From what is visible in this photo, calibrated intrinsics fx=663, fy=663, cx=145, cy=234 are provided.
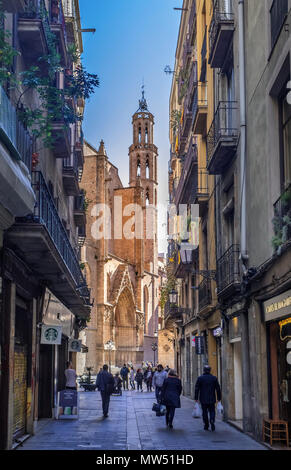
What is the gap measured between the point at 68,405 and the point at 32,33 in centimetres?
967

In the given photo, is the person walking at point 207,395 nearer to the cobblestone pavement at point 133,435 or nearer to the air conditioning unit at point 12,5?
the cobblestone pavement at point 133,435

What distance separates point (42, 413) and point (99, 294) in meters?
34.3

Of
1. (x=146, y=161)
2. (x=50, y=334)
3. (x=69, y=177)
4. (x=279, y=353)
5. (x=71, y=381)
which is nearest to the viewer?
(x=279, y=353)

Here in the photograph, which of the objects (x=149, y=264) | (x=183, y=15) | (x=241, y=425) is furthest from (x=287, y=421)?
(x=149, y=264)

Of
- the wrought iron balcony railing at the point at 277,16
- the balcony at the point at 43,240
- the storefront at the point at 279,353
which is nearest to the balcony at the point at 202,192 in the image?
the balcony at the point at 43,240

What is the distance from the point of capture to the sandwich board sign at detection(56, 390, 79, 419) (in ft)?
55.8

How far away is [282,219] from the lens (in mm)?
10164

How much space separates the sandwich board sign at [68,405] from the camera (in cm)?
1700

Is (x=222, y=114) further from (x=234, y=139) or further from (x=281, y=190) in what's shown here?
(x=281, y=190)

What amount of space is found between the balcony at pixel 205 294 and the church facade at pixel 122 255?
2203 cm

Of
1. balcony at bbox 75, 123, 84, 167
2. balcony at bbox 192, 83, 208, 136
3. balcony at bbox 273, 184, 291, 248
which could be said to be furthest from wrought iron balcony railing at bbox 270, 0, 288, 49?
balcony at bbox 75, 123, 84, 167

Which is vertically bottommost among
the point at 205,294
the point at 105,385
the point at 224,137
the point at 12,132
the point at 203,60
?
the point at 105,385

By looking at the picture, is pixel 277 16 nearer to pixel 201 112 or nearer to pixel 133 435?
pixel 133 435

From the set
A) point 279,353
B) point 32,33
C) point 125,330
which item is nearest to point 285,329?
point 279,353
